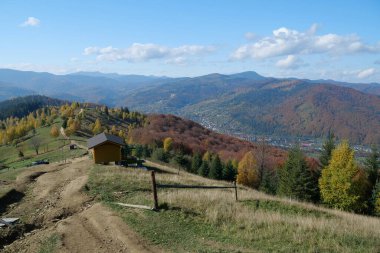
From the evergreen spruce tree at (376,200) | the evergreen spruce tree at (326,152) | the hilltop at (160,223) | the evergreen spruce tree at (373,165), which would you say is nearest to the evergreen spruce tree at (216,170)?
the evergreen spruce tree at (326,152)

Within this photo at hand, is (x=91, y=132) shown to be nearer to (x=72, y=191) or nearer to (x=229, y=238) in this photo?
(x=72, y=191)

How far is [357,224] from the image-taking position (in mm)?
19641

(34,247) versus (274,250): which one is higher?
(274,250)

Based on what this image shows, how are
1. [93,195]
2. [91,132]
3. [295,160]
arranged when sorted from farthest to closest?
[91,132], [295,160], [93,195]

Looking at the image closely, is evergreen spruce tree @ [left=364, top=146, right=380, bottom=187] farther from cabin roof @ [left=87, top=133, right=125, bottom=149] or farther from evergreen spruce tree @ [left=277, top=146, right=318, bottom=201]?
cabin roof @ [left=87, top=133, right=125, bottom=149]

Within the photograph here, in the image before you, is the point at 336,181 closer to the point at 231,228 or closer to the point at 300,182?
the point at 300,182

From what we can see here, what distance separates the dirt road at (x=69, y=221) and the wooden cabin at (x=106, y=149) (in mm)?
13609

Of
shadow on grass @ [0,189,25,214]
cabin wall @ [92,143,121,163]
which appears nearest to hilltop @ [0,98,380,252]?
shadow on grass @ [0,189,25,214]

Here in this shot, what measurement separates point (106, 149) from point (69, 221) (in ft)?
86.6

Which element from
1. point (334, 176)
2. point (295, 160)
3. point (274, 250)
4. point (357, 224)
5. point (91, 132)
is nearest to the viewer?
point (274, 250)

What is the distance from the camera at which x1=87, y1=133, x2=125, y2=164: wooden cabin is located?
4506 cm

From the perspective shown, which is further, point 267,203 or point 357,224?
point 267,203

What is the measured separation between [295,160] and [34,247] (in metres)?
52.5

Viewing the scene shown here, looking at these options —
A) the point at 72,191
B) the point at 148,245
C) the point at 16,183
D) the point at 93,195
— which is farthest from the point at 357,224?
the point at 16,183
